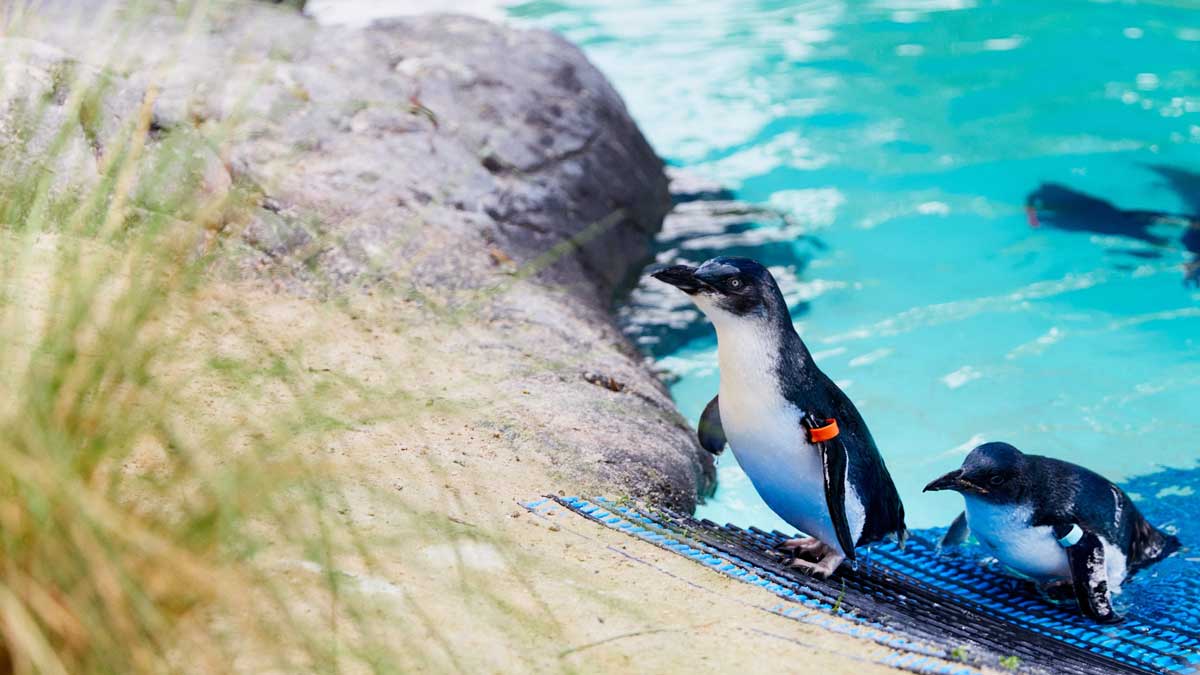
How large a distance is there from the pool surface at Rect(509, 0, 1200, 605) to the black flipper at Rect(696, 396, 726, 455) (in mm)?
834

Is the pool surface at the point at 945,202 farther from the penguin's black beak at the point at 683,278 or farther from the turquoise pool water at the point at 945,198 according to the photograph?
the penguin's black beak at the point at 683,278

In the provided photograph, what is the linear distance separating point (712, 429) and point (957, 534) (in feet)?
3.19

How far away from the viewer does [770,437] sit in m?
3.51

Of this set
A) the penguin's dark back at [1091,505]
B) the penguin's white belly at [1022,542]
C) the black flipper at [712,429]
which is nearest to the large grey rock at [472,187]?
the black flipper at [712,429]

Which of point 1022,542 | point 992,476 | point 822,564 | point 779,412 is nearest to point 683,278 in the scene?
point 779,412

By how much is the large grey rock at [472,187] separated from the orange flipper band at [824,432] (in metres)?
0.61

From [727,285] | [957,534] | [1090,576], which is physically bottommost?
[957,534]

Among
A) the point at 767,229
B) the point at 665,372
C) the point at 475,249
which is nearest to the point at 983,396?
the point at 665,372

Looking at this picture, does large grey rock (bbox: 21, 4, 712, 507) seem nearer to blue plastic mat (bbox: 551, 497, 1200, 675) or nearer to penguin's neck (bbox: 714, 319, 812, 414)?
blue plastic mat (bbox: 551, 497, 1200, 675)

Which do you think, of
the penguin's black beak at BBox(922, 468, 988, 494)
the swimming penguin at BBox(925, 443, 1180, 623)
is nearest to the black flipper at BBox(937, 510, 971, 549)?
the swimming penguin at BBox(925, 443, 1180, 623)

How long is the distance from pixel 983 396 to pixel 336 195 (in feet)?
10.6

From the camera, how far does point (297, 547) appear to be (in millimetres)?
2523

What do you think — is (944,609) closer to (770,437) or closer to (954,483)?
(954,483)

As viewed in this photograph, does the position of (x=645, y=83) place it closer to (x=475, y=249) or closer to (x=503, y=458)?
(x=475, y=249)
